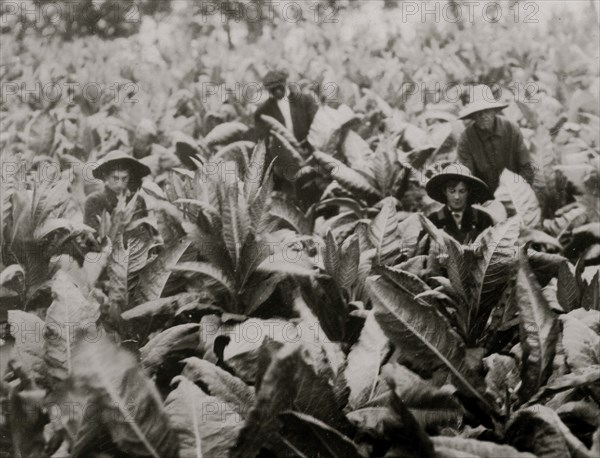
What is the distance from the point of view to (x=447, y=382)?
4.44 ft

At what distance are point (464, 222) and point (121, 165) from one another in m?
1.57

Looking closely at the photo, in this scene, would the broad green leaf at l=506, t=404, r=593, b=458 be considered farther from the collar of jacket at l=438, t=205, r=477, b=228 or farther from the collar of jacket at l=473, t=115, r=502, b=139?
the collar of jacket at l=473, t=115, r=502, b=139

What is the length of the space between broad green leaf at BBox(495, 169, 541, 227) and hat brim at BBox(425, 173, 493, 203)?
0.15m

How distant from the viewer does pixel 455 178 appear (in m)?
2.45

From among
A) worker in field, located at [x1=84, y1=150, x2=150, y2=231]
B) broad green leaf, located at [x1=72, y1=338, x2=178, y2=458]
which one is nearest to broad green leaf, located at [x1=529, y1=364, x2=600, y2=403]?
broad green leaf, located at [x1=72, y1=338, x2=178, y2=458]

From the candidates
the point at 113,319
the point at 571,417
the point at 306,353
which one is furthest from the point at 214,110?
the point at 571,417

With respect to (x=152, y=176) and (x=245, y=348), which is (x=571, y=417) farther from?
(x=152, y=176)

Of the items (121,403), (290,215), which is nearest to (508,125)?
(290,215)

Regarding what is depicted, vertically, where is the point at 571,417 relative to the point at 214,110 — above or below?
below

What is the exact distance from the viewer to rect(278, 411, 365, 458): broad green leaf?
1177mm

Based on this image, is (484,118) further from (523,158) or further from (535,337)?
(535,337)

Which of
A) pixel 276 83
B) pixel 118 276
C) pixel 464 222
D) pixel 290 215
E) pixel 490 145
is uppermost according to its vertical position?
pixel 276 83

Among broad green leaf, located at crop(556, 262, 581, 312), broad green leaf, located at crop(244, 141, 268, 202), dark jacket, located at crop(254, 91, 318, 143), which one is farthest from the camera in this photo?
dark jacket, located at crop(254, 91, 318, 143)

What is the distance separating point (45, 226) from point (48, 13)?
51.1ft
